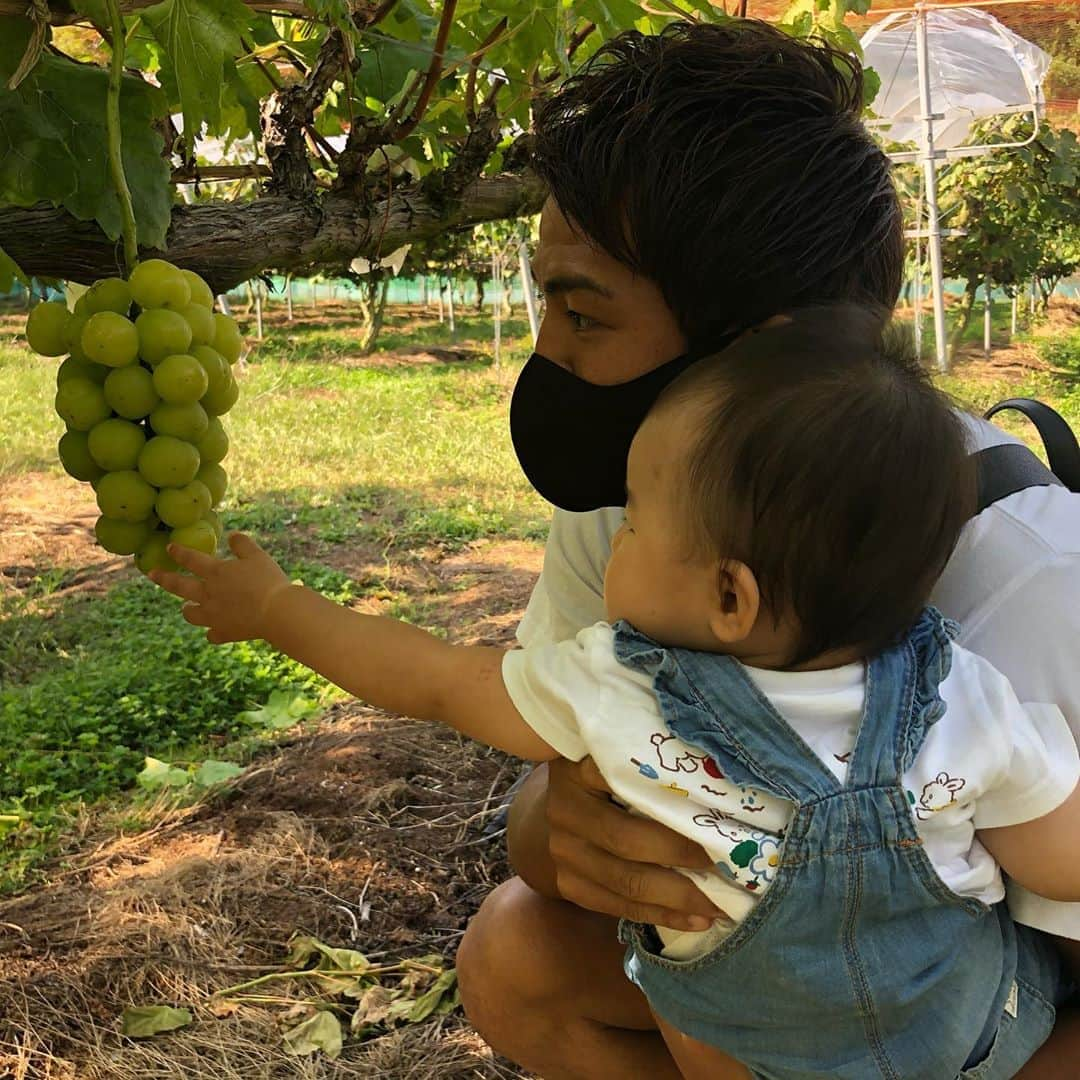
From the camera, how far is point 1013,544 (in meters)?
1.46

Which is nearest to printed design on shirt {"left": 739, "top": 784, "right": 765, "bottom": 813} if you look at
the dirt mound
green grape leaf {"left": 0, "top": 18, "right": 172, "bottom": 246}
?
green grape leaf {"left": 0, "top": 18, "right": 172, "bottom": 246}

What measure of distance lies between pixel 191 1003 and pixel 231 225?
75.5 inches

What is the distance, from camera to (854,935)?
1364 mm

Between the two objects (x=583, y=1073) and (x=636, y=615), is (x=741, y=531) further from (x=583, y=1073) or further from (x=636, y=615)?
(x=583, y=1073)

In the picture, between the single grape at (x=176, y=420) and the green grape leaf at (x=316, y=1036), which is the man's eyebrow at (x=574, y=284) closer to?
the single grape at (x=176, y=420)

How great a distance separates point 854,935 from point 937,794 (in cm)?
20

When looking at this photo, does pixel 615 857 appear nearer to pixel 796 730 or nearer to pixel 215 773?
pixel 796 730

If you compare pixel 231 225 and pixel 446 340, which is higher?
pixel 231 225

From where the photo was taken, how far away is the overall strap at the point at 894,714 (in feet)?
4.21

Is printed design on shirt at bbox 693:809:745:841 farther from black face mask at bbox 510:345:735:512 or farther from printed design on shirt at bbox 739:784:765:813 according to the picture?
black face mask at bbox 510:345:735:512

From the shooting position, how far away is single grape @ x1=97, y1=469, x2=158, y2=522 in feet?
4.11

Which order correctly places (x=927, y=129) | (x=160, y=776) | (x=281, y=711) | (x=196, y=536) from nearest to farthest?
(x=196, y=536)
(x=160, y=776)
(x=281, y=711)
(x=927, y=129)

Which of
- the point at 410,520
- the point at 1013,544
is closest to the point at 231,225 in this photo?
the point at 1013,544

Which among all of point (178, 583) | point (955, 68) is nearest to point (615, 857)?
point (178, 583)
